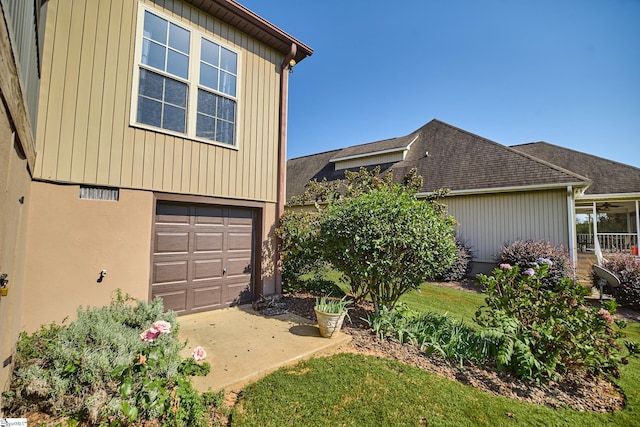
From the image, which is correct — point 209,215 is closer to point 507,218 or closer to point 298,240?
point 298,240

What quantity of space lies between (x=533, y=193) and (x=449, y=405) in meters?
9.95

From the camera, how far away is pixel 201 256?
5.54 m

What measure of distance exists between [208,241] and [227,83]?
3.37 metres

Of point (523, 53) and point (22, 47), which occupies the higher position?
point (523, 53)

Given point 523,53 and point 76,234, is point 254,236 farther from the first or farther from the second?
point 523,53

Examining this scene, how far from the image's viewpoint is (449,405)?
2.95 meters

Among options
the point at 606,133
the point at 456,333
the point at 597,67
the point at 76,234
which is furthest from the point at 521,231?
the point at 76,234

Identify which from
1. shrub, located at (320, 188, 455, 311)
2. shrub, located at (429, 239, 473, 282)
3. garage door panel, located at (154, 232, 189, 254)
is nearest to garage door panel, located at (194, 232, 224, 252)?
garage door panel, located at (154, 232, 189, 254)

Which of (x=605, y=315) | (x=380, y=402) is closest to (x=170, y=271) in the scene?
(x=380, y=402)

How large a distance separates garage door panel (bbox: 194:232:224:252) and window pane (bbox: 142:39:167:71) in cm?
316

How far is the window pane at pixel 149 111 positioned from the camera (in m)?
4.80

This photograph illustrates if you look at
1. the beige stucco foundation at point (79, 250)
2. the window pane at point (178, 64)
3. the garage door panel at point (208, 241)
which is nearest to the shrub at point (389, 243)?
the garage door panel at point (208, 241)

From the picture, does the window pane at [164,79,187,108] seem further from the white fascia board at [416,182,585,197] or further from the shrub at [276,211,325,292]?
the white fascia board at [416,182,585,197]

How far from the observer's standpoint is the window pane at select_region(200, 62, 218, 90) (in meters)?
5.59
